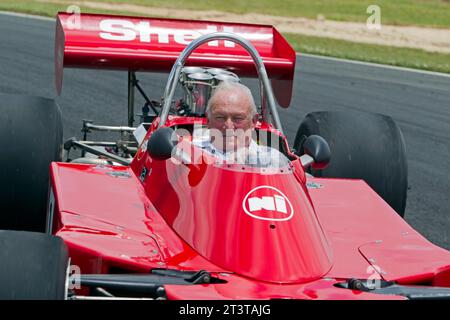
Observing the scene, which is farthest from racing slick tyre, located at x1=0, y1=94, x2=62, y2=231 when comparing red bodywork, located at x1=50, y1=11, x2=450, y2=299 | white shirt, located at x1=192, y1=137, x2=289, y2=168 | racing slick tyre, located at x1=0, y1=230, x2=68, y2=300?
racing slick tyre, located at x1=0, y1=230, x2=68, y2=300

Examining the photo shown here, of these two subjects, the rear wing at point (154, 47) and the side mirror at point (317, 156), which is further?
the rear wing at point (154, 47)

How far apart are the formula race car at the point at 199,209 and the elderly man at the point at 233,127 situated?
12 cm

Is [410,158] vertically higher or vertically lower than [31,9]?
lower

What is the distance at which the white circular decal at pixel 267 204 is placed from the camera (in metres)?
5.41

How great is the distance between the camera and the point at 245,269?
17.0ft

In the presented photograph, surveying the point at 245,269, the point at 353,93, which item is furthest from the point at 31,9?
the point at 245,269

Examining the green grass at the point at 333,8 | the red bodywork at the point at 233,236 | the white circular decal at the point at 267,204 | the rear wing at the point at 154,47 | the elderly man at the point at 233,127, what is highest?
the green grass at the point at 333,8

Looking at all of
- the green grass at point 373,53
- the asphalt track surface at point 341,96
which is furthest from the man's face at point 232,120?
the green grass at point 373,53

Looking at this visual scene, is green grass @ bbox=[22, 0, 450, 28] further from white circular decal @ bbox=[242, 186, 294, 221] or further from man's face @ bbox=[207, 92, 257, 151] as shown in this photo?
white circular decal @ bbox=[242, 186, 294, 221]

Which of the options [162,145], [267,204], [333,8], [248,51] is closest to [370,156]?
[248,51]

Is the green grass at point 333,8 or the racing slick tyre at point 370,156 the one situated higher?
the green grass at point 333,8

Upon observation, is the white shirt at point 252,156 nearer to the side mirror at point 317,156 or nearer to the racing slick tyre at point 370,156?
the side mirror at point 317,156

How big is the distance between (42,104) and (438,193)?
4152mm
